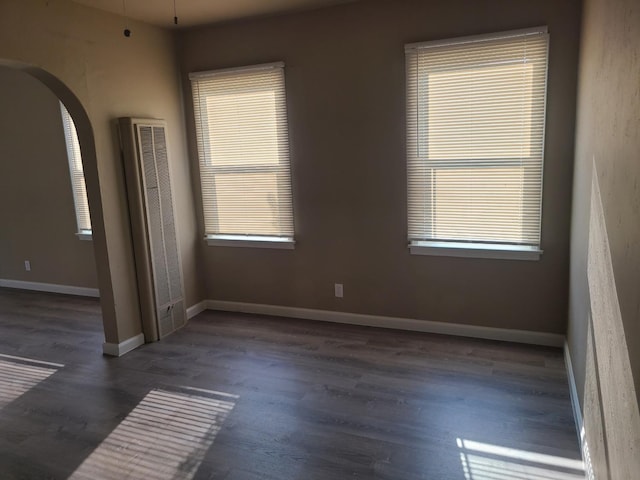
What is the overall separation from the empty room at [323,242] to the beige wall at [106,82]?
2 cm

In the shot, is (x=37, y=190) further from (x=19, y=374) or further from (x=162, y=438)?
(x=162, y=438)

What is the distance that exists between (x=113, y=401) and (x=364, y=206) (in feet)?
7.62

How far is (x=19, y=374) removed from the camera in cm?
346

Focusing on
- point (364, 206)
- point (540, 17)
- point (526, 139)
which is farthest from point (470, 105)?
point (364, 206)

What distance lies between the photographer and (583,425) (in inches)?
92.9

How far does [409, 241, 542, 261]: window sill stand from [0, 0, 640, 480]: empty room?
0.03 metres

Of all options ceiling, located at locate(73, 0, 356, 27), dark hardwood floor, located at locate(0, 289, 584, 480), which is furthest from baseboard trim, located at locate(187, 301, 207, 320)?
ceiling, located at locate(73, 0, 356, 27)

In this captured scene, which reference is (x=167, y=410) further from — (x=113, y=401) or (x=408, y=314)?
(x=408, y=314)

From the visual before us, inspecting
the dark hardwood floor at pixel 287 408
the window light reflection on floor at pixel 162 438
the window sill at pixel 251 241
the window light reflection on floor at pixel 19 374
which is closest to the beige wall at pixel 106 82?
the window light reflection on floor at pixel 19 374

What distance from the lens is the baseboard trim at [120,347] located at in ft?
12.2

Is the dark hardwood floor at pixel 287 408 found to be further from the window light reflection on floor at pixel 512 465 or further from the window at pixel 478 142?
the window at pixel 478 142

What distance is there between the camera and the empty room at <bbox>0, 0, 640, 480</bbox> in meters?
Answer: 2.47

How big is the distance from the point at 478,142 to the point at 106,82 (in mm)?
2820

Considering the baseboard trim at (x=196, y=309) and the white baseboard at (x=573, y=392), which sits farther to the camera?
the baseboard trim at (x=196, y=309)
